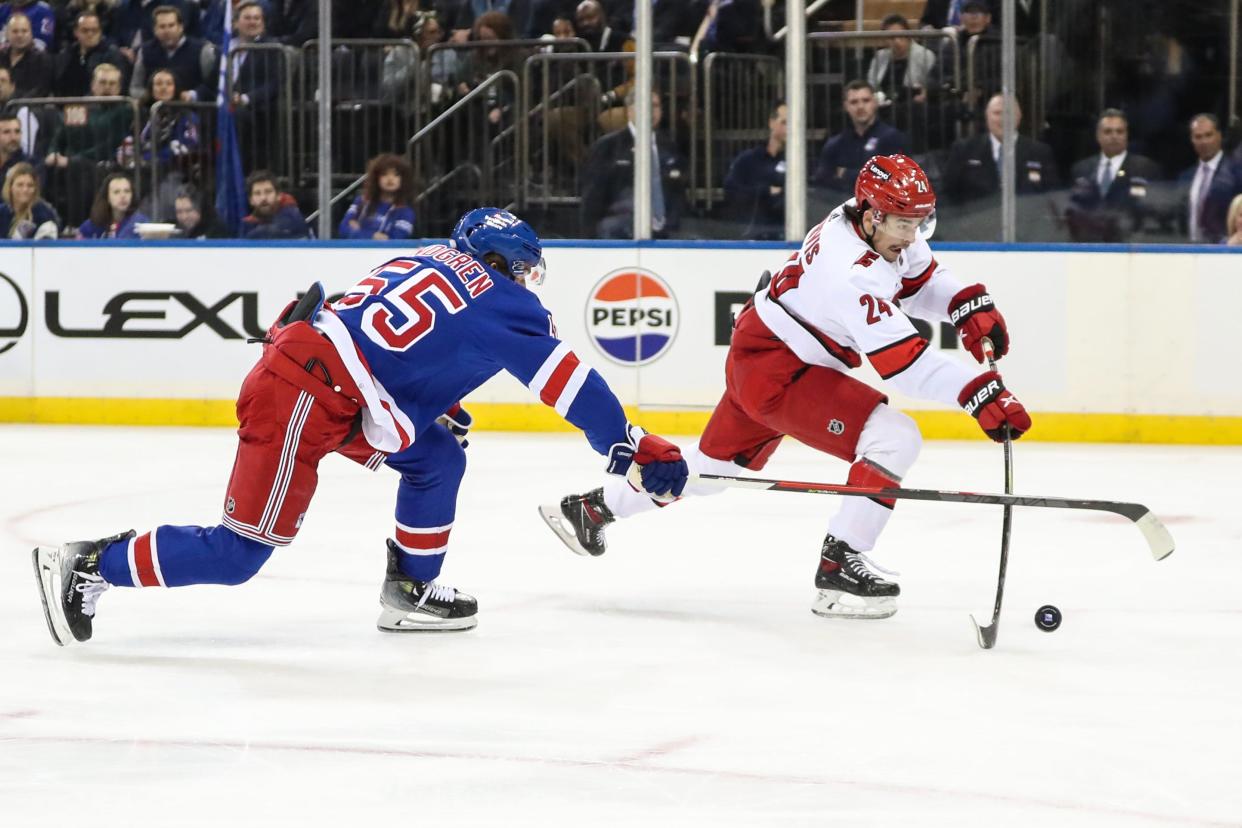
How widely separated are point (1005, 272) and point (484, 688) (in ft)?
16.5

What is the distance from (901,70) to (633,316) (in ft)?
5.17

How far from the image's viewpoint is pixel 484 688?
12.1 ft

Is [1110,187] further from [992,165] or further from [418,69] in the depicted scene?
[418,69]

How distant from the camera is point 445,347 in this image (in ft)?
12.7

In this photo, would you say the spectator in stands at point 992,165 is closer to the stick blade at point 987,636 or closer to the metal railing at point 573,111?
the metal railing at point 573,111

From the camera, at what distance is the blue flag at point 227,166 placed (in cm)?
908

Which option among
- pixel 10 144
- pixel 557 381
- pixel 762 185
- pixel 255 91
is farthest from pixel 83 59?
pixel 557 381

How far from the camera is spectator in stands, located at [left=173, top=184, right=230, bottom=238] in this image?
357 inches

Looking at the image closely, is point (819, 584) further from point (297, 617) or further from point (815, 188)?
point (815, 188)

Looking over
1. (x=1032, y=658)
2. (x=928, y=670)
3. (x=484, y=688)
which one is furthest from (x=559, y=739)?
(x=1032, y=658)

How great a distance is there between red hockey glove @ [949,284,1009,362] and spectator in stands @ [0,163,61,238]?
578cm

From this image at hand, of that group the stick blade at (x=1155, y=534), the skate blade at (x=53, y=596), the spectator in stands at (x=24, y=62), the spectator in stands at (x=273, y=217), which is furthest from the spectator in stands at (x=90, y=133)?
the stick blade at (x=1155, y=534)

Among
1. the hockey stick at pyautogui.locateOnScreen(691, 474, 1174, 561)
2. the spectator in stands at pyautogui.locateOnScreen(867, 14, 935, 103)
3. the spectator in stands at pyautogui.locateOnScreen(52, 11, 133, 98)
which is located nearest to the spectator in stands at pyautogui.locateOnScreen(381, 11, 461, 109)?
the spectator in stands at pyautogui.locateOnScreen(52, 11, 133, 98)

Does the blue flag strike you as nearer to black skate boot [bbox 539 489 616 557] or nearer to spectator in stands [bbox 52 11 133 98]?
spectator in stands [bbox 52 11 133 98]
